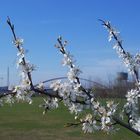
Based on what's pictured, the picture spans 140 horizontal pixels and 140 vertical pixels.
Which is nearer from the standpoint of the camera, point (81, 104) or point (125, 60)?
point (81, 104)

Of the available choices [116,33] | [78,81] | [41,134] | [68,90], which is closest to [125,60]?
[116,33]

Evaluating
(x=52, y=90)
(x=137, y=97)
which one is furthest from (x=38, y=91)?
(x=137, y=97)

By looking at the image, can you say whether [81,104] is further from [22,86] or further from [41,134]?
[41,134]

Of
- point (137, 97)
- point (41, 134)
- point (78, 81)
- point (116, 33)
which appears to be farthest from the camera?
point (41, 134)

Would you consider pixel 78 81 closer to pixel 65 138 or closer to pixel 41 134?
pixel 65 138

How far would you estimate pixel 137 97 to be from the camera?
15.5 feet

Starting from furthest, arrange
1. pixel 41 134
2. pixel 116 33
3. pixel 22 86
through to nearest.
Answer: pixel 41 134 < pixel 116 33 < pixel 22 86

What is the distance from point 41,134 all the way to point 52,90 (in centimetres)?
1997

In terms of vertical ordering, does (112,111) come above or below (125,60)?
below

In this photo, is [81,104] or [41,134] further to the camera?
[41,134]

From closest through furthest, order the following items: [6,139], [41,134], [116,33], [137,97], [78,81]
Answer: [78,81] < [137,97] < [116,33] < [6,139] < [41,134]

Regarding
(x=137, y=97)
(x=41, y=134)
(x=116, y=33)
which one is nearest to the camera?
(x=137, y=97)

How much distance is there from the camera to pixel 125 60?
5.20 meters

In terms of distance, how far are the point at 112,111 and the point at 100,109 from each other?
5.4 inches
